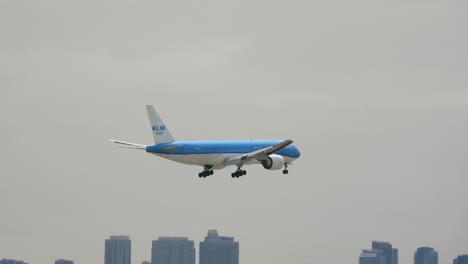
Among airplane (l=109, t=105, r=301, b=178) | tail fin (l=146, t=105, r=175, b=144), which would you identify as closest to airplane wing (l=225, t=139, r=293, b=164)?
airplane (l=109, t=105, r=301, b=178)

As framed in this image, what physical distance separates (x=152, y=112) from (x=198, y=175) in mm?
13007

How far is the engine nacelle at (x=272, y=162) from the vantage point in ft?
648

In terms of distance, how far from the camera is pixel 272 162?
197375 mm

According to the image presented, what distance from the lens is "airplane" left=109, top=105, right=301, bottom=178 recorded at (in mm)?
186500

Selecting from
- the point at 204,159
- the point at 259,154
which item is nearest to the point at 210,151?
the point at 204,159

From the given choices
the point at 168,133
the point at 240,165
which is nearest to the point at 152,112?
the point at 168,133

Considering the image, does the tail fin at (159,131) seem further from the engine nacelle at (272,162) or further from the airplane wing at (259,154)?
the engine nacelle at (272,162)

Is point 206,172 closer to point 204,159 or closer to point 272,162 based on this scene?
point 204,159

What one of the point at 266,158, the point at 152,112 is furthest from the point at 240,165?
the point at 152,112

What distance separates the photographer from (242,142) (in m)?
199

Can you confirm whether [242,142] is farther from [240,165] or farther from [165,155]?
[165,155]

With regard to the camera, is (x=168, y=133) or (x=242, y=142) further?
(x=242, y=142)

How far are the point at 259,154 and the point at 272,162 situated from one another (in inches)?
98.0

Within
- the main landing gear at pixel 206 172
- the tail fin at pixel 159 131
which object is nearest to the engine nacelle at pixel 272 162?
the main landing gear at pixel 206 172
